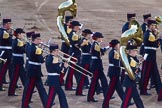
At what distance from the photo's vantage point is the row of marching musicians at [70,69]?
16203 mm

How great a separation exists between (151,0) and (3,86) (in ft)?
61.4

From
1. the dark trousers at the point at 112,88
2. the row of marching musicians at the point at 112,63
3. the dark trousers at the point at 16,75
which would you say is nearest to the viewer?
the row of marching musicians at the point at 112,63

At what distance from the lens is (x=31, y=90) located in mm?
16906

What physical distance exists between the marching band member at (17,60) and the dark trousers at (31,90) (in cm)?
139

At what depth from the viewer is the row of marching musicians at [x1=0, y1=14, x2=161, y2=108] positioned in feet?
53.2

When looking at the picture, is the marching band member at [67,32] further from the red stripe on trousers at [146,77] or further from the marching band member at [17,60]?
the red stripe on trousers at [146,77]

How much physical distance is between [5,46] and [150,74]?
4.09 m

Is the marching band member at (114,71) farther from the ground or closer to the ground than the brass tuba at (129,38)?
closer to the ground

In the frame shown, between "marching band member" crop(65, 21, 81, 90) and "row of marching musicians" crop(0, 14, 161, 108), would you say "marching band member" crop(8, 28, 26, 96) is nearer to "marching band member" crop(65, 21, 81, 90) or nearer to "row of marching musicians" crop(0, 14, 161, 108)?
"row of marching musicians" crop(0, 14, 161, 108)

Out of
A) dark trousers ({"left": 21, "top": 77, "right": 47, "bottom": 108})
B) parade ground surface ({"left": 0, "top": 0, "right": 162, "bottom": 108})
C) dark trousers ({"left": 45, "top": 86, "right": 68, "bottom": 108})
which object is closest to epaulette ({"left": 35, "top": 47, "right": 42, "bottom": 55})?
dark trousers ({"left": 21, "top": 77, "right": 47, "bottom": 108})

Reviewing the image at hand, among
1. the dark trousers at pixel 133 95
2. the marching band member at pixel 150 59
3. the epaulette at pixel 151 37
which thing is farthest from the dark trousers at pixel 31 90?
the epaulette at pixel 151 37

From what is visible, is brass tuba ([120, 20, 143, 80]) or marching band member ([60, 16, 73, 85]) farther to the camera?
marching band member ([60, 16, 73, 85])

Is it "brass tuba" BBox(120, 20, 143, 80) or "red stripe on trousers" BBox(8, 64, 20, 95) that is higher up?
"brass tuba" BBox(120, 20, 143, 80)

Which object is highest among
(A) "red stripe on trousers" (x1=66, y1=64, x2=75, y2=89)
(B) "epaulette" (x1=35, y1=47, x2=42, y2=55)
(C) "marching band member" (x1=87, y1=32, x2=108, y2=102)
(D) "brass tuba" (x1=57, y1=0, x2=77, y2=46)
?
(D) "brass tuba" (x1=57, y1=0, x2=77, y2=46)
